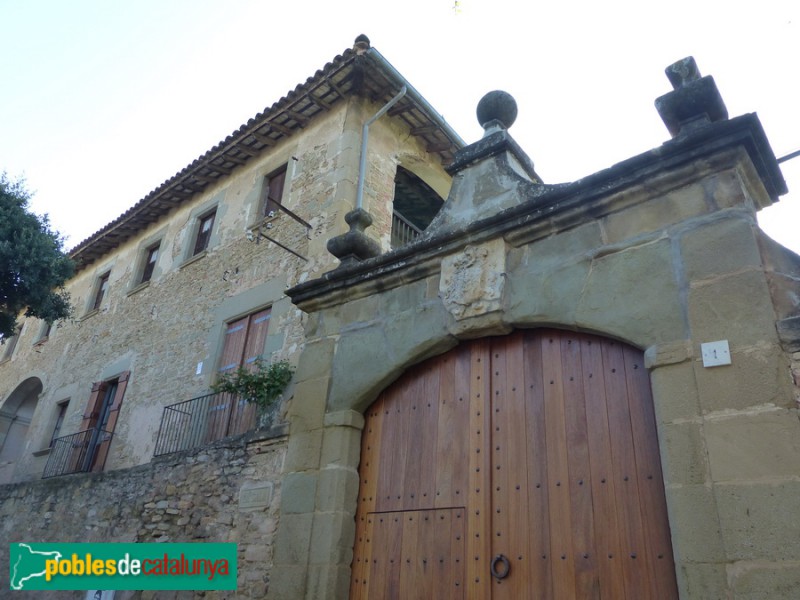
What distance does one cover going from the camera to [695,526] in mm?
2855

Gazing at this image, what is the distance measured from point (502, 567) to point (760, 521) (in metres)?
1.45

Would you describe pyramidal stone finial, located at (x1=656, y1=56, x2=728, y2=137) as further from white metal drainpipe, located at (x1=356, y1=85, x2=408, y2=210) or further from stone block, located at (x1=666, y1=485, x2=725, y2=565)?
white metal drainpipe, located at (x1=356, y1=85, x2=408, y2=210)

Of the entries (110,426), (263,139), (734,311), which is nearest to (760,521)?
(734,311)

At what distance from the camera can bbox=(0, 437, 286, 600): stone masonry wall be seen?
16.0 feet

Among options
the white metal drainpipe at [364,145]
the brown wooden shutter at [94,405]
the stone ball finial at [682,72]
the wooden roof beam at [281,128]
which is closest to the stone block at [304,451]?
the stone ball finial at [682,72]

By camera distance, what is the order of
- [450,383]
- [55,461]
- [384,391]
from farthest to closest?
[55,461]
[384,391]
[450,383]

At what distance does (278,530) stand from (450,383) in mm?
1782

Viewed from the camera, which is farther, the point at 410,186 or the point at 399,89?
the point at 410,186

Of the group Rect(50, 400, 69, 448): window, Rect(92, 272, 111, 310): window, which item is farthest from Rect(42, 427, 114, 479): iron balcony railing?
Rect(92, 272, 111, 310): window

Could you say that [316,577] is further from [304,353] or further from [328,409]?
[304,353]

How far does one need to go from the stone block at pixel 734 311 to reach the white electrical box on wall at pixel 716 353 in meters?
0.03

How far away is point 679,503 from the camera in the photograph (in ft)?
9.64

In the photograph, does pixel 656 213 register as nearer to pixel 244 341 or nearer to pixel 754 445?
pixel 754 445

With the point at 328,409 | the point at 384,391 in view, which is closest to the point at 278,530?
the point at 328,409
